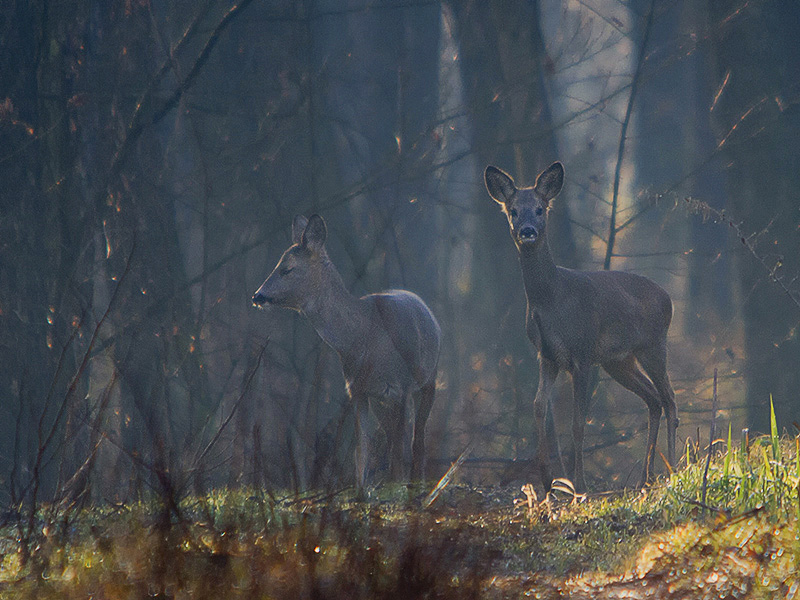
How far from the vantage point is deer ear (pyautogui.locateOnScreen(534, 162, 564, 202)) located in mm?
7723

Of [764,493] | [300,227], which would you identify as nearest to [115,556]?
[764,493]

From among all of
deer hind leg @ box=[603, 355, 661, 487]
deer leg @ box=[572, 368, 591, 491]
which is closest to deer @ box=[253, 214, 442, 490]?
deer leg @ box=[572, 368, 591, 491]

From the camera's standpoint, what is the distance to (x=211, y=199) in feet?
36.1

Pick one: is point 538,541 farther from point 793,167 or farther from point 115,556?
point 793,167

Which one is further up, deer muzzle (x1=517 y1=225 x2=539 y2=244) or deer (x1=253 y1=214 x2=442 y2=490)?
deer muzzle (x1=517 y1=225 x2=539 y2=244)

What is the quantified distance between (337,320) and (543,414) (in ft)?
6.37

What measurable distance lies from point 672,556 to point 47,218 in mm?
7538

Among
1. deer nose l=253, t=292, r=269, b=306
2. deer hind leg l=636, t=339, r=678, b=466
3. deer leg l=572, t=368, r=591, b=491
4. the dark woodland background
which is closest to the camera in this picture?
deer nose l=253, t=292, r=269, b=306

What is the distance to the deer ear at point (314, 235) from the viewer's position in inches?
296

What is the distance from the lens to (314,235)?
24.9ft

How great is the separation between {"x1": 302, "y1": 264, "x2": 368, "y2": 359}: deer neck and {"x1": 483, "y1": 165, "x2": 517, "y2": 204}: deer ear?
5.34ft

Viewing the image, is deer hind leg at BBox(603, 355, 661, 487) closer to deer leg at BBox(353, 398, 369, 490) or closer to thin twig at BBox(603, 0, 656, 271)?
deer leg at BBox(353, 398, 369, 490)

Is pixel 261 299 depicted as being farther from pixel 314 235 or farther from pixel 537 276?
pixel 537 276

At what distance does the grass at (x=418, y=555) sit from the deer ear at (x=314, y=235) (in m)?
3.69
